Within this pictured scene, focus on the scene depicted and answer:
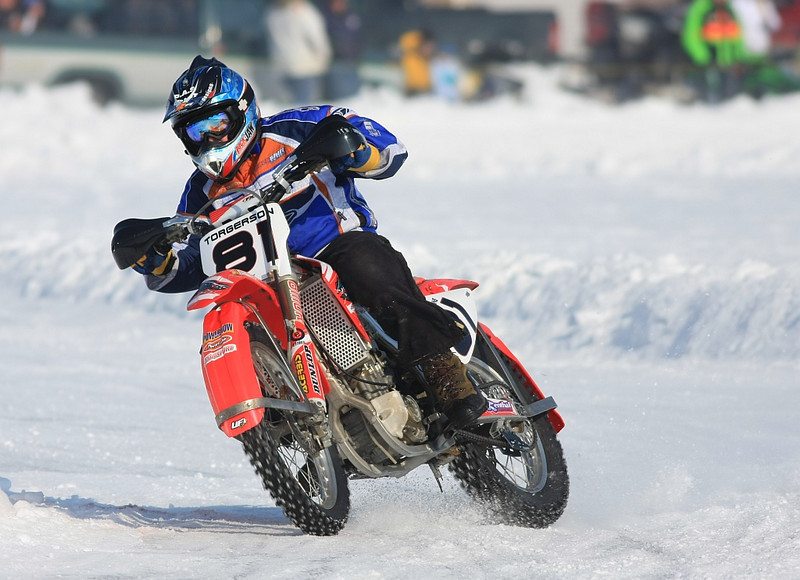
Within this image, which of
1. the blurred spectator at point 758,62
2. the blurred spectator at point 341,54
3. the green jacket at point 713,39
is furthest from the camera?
the blurred spectator at point 758,62

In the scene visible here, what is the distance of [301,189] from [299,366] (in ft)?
2.34

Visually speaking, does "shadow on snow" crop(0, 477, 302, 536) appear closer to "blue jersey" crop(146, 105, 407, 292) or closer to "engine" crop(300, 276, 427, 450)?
"engine" crop(300, 276, 427, 450)

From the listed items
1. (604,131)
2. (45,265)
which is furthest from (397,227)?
(604,131)

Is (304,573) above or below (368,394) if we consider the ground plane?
below

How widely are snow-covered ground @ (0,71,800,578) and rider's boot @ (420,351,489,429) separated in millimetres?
435

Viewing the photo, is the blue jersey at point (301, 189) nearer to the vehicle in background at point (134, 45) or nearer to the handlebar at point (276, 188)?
the handlebar at point (276, 188)

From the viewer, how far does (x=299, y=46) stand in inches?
711

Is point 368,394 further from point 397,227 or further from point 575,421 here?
point 397,227

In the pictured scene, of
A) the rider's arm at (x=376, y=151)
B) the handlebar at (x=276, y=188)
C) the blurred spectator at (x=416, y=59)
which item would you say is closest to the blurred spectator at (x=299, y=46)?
the blurred spectator at (x=416, y=59)

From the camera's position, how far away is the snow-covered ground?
4777 mm

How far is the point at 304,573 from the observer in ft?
14.3

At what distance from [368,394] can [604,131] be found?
15.0 meters

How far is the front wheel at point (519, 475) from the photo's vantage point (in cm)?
548

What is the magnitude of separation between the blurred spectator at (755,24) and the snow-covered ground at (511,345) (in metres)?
3.62
